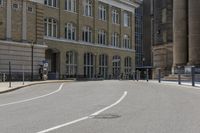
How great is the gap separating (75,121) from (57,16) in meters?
53.4

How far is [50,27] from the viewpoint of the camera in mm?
63219

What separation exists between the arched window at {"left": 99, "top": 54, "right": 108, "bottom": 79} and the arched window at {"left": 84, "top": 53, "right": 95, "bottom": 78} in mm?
2779

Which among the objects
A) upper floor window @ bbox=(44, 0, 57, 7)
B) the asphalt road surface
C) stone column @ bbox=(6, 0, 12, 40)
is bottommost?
the asphalt road surface

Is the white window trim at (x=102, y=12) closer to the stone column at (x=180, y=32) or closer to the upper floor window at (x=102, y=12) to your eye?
the upper floor window at (x=102, y=12)

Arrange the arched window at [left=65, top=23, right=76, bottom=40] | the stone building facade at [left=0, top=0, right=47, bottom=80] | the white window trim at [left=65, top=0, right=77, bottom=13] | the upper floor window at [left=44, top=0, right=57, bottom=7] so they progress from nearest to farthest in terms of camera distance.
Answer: the stone building facade at [left=0, top=0, right=47, bottom=80], the upper floor window at [left=44, top=0, right=57, bottom=7], the arched window at [left=65, top=23, right=76, bottom=40], the white window trim at [left=65, top=0, right=77, bottom=13]

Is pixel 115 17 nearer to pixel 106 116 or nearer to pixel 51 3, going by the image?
pixel 51 3

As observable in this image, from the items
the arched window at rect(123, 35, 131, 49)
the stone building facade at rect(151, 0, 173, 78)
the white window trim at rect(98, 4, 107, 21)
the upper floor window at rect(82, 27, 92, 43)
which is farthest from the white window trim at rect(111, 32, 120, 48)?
A: the stone building facade at rect(151, 0, 173, 78)

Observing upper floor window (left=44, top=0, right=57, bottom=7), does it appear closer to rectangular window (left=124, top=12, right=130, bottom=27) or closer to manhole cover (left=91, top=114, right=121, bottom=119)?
rectangular window (left=124, top=12, right=130, bottom=27)

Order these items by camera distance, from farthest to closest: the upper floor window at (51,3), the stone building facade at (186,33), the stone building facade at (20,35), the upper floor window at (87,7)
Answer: the upper floor window at (87,7)
the upper floor window at (51,3)
the stone building facade at (20,35)
the stone building facade at (186,33)

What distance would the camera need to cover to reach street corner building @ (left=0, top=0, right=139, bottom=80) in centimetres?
5075

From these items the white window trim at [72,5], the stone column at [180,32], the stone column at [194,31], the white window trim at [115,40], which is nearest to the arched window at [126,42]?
the white window trim at [115,40]

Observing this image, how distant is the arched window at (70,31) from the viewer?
6681 cm

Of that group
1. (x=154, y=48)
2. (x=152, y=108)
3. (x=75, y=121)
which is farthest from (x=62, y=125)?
(x=154, y=48)

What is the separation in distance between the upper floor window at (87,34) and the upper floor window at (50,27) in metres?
7.88
